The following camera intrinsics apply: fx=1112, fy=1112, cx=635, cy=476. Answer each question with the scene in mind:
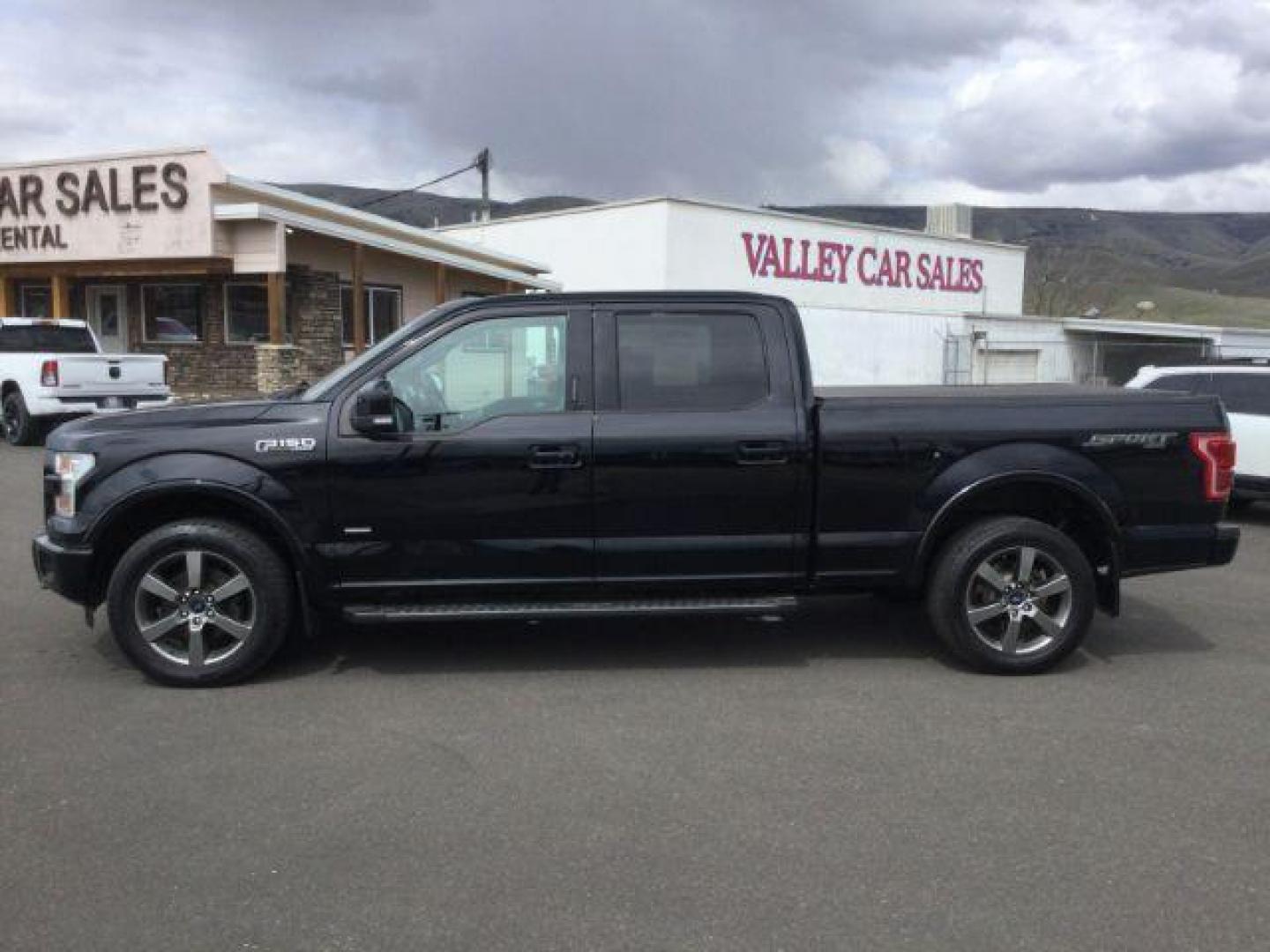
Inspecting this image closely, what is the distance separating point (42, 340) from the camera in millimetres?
16281

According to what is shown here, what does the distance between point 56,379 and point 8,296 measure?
11.2 metres

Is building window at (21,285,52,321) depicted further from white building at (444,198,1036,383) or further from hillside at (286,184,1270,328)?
hillside at (286,184,1270,328)

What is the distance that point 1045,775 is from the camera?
424 centimetres

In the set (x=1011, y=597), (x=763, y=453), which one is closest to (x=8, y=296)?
(x=763, y=453)

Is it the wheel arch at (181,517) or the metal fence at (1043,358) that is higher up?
A: the metal fence at (1043,358)

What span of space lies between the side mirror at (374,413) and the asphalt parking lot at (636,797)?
48.8 inches

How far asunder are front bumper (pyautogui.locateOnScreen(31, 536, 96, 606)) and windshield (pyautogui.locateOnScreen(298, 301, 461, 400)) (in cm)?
125

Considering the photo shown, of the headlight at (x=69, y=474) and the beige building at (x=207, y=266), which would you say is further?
the beige building at (x=207, y=266)

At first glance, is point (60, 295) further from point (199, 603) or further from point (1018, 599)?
point (1018, 599)

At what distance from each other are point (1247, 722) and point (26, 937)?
15.5ft

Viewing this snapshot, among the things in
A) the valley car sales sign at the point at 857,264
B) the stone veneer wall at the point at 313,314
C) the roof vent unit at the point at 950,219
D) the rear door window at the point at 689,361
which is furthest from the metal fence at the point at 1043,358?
the rear door window at the point at 689,361

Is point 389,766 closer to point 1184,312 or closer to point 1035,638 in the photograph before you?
point 1035,638

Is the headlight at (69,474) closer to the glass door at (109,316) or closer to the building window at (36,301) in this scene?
the glass door at (109,316)

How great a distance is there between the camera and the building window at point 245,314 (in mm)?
22578
